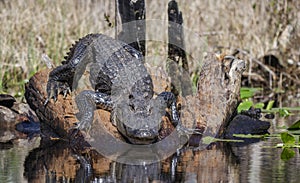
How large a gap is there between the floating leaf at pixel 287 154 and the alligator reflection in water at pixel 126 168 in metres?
0.42

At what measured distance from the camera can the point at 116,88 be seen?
752 centimetres

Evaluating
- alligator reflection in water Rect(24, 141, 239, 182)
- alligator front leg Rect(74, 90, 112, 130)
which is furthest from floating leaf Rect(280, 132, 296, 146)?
alligator front leg Rect(74, 90, 112, 130)

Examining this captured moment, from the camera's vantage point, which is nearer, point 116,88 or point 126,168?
point 126,168

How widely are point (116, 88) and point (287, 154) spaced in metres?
2.09

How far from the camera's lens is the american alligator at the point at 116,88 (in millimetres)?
6693

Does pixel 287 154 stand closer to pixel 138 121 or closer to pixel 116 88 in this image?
pixel 138 121

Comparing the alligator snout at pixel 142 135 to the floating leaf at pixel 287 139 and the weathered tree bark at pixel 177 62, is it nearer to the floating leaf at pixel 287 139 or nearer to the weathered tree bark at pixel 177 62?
the floating leaf at pixel 287 139

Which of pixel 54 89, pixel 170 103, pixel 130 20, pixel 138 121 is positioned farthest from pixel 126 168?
pixel 130 20

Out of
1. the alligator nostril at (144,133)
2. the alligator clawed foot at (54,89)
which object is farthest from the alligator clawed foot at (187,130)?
the alligator clawed foot at (54,89)

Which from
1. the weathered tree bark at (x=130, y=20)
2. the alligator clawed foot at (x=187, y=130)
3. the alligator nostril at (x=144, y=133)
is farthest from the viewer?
the weathered tree bark at (x=130, y=20)

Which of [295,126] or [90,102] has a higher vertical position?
[90,102]

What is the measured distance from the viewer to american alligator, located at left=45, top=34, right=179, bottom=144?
6693 mm

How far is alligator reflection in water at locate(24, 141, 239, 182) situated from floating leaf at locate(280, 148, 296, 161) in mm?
415

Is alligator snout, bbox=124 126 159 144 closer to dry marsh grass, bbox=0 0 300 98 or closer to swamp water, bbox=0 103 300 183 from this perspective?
swamp water, bbox=0 103 300 183
